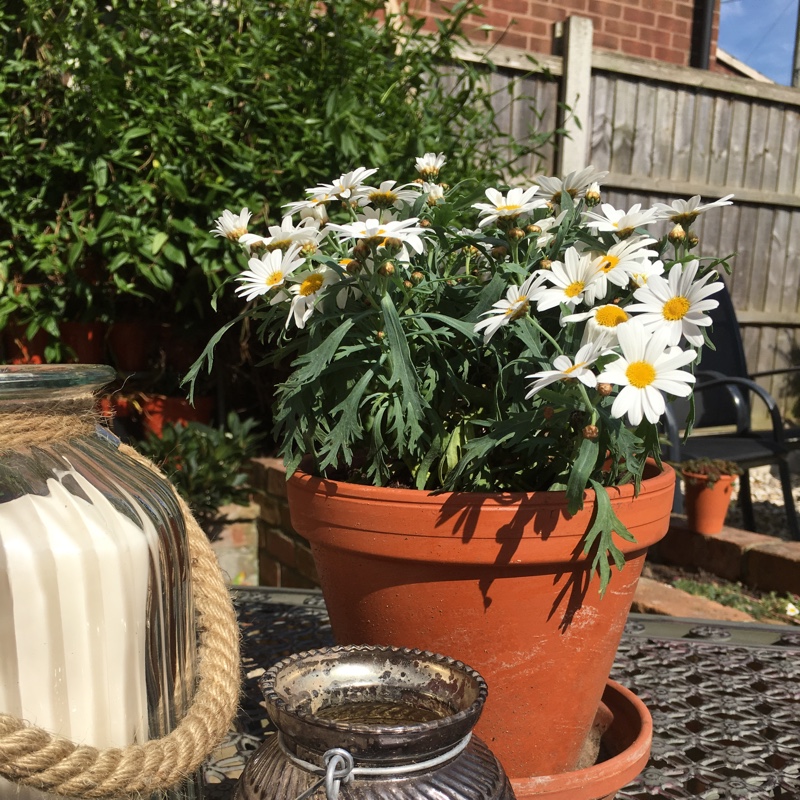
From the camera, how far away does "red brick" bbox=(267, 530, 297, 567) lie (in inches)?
99.7

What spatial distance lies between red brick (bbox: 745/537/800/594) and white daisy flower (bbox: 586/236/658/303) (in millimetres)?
2087

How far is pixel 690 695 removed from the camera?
1.27 meters

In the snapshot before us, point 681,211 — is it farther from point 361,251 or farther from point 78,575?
point 78,575

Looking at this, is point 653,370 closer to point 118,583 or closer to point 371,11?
point 118,583

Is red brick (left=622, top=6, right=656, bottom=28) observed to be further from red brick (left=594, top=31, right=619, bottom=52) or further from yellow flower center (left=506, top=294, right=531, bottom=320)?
yellow flower center (left=506, top=294, right=531, bottom=320)

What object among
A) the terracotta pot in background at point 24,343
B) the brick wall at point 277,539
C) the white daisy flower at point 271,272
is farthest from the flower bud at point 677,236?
the terracotta pot in background at point 24,343

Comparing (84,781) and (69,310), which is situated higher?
(69,310)

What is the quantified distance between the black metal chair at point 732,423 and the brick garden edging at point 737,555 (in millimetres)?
190

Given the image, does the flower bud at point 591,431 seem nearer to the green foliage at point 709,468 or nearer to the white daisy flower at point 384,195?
the white daisy flower at point 384,195

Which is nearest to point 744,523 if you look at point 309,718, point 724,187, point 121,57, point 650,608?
point 650,608

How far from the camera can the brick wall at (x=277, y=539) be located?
2.50 metres

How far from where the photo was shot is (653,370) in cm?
81

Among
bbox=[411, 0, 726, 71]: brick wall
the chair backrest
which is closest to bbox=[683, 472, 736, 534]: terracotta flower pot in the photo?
the chair backrest

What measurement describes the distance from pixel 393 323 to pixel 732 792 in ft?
2.32
